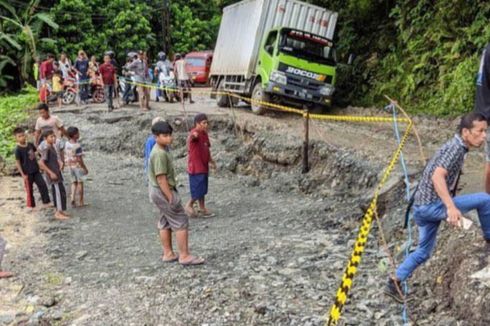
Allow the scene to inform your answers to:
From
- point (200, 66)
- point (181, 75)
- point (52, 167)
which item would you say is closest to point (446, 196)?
point (52, 167)

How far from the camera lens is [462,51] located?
13.1 meters

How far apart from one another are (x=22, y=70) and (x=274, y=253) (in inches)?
849

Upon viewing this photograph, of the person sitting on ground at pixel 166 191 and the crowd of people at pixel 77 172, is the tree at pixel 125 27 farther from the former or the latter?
the person sitting on ground at pixel 166 191

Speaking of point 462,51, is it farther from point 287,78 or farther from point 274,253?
point 274,253

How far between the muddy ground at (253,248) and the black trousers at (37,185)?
32 cm

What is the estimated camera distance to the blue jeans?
4.12 meters

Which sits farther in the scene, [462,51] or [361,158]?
[462,51]

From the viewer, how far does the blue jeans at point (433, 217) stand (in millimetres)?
4121

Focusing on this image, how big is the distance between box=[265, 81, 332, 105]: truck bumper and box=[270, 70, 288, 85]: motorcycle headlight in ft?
0.28

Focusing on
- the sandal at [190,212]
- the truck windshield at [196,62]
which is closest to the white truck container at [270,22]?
the sandal at [190,212]

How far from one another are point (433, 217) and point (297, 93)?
10207mm

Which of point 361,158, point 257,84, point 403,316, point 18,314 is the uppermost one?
point 257,84

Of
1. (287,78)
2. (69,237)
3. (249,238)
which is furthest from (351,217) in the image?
(287,78)

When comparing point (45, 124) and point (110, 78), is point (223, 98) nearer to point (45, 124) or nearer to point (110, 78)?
point (110, 78)
